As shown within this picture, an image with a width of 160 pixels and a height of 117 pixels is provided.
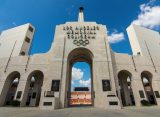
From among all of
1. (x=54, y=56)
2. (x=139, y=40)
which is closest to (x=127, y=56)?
(x=139, y=40)

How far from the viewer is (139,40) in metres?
32.4

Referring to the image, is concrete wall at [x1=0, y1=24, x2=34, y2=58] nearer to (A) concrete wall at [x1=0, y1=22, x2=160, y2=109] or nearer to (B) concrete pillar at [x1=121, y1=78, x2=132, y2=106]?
(A) concrete wall at [x1=0, y1=22, x2=160, y2=109]

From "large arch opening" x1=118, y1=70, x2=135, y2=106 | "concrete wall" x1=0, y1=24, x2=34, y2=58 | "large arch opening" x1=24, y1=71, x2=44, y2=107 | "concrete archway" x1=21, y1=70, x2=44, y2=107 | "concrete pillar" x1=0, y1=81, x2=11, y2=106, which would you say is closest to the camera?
"concrete archway" x1=21, y1=70, x2=44, y2=107

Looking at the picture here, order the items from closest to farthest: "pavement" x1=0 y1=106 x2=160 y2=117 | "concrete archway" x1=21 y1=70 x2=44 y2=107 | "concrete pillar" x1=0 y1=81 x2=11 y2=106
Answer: "pavement" x1=0 y1=106 x2=160 y2=117 → "concrete archway" x1=21 y1=70 x2=44 y2=107 → "concrete pillar" x1=0 y1=81 x2=11 y2=106

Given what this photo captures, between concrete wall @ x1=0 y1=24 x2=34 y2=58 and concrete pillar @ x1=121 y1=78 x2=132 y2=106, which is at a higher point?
concrete wall @ x1=0 y1=24 x2=34 y2=58

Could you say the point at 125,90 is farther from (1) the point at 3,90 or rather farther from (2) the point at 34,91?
(1) the point at 3,90

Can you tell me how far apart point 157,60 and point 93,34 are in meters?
17.7

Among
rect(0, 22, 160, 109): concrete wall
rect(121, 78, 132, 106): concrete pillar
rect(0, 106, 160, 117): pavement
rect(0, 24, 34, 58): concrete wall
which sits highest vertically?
rect(0, 24, 34, 58): concrete wall

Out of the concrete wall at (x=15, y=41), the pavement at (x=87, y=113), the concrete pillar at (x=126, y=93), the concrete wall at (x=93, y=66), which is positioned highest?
the concrete wall at (x=15, y=41)

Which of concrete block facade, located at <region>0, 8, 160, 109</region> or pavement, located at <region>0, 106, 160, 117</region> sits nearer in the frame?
pavement, located at <region>0, 106, 160, 117</region>

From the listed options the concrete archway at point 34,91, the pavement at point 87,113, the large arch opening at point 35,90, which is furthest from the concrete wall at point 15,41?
the pavement at point 87,113

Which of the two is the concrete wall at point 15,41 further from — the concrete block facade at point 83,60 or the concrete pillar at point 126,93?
the concrete pillar at point 126,93

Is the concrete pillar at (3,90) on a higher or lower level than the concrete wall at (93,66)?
lower

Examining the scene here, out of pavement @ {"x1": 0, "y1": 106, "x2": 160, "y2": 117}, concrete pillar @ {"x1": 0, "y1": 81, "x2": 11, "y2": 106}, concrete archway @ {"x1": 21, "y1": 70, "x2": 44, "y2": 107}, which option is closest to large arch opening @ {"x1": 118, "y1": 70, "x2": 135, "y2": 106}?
pavement @ {"x1": 0, "y1": 106, "x2": 160, "y2": 117}
